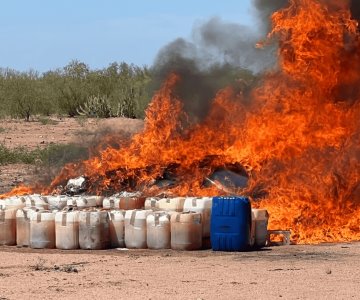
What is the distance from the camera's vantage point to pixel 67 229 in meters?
16.0

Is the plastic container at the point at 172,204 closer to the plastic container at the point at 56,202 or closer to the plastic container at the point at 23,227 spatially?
the plastic container at the point at 56,202

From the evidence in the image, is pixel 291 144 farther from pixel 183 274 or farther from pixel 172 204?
pixel 183 274

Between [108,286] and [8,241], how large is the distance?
202 inches

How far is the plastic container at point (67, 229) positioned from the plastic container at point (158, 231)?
1.17 m

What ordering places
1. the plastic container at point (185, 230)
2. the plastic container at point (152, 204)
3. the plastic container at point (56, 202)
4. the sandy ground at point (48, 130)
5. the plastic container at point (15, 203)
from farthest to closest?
1. the sandy ground at point (48, 130)
2. the plastic container at point (56, 202)
3. the plastic container at point (15, 203)
4. the plastic container at point (152, 204)
5. the plastic container at point (185, 230)

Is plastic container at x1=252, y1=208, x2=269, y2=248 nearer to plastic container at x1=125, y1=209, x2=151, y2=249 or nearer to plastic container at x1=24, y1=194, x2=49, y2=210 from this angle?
plastic container at x1=125, y1=209, x2=151, y2=249

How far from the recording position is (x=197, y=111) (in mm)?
22828

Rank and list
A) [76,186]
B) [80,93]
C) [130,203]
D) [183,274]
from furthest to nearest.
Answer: [80,93] → [76,186] → [130,203] → [183,274]

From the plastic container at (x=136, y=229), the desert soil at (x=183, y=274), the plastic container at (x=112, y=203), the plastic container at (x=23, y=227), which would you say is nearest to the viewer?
the desert soil at (x=183, y=274)

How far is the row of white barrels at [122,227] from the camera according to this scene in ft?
51.5

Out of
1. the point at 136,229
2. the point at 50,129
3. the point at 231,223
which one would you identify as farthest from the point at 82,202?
the point at 50,129

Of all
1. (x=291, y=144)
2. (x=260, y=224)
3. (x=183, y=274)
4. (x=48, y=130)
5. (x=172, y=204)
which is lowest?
(x=183, y=274)

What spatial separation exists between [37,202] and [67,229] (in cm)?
183

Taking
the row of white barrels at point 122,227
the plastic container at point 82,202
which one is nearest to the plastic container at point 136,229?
the row of white barrels at point 122,227
